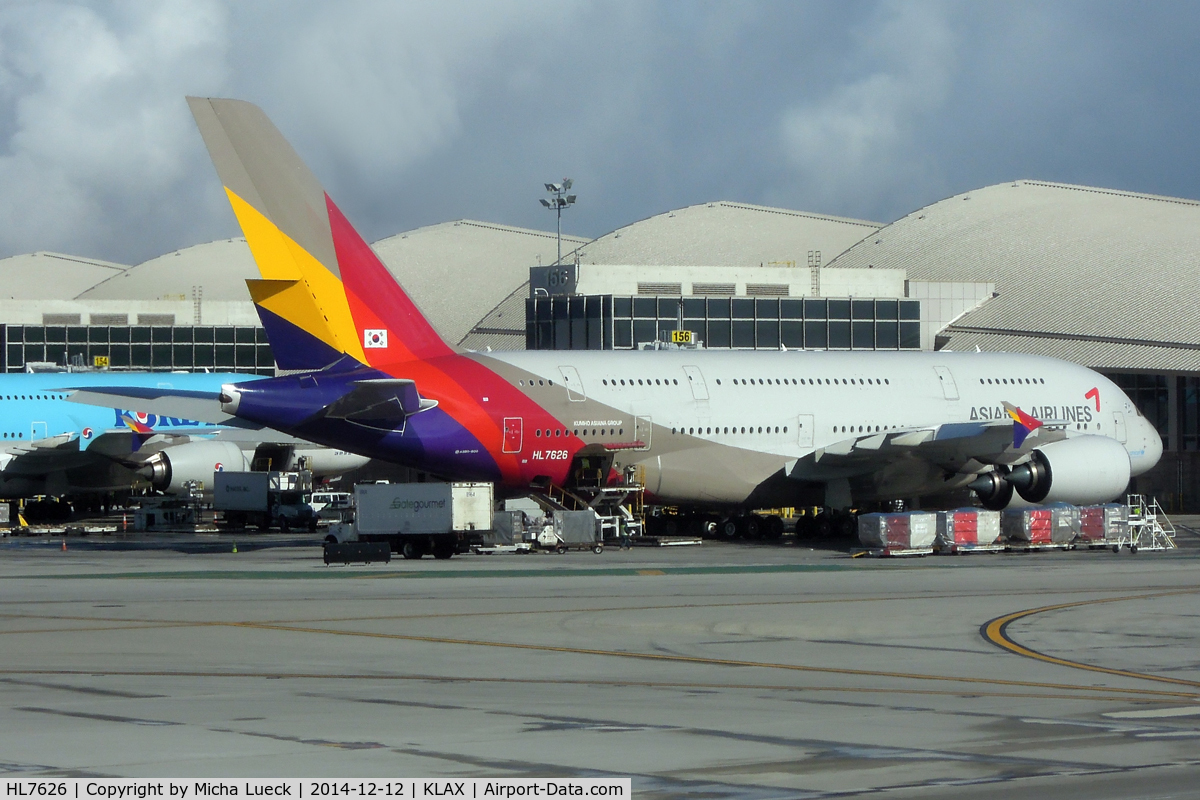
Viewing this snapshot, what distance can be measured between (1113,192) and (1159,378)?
18.8m

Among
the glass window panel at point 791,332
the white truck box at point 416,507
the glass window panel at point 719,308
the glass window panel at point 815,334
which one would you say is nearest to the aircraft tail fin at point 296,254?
the white truck box at point 416,507

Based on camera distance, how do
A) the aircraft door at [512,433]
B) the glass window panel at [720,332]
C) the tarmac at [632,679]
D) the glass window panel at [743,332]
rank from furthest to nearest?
the glass window panel at [743,332]
the glass window panel at [720,332]
the aircraft door at [512,433]
the tarmac at [632,679]

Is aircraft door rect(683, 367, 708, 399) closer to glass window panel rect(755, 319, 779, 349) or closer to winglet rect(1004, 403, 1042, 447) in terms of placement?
winglet rect(1004, 403, 1042, 447)

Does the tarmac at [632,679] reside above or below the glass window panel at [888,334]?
below

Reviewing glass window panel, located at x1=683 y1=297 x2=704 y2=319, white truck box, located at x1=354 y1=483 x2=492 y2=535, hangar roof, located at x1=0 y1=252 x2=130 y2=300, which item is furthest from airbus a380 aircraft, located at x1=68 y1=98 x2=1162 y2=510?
hangar roof, located at x1=0 y1=252 x2=130 y2=300

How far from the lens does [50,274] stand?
156 meters

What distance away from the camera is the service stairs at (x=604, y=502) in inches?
1708

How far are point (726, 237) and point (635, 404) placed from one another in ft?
209

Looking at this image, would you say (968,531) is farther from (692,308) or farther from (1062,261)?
(1062,261)

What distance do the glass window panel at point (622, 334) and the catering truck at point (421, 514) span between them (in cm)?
4307

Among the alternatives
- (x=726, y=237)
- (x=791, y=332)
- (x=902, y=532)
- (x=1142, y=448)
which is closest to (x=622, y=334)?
(x=791, y=332)

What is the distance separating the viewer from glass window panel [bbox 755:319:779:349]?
81.6 m

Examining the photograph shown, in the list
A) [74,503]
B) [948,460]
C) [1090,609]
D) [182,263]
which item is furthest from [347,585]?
[182,263]

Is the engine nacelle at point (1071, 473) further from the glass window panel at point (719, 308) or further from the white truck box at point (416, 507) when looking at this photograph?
the glass window panel at point (719, 308)
